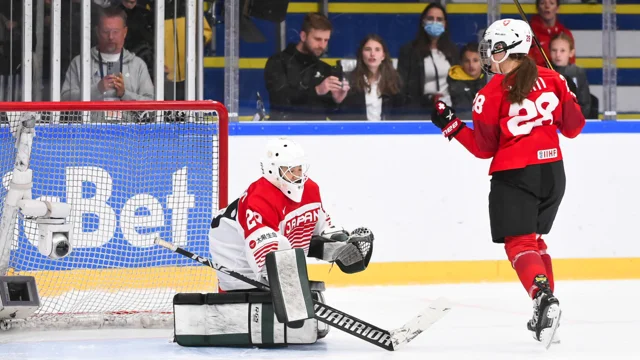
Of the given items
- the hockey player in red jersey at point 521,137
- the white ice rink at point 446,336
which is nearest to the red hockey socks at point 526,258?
the hockey player in red jersey at point 521,137

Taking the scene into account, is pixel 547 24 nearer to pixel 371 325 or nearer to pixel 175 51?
pixel 175 51

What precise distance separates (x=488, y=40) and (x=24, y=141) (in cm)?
166

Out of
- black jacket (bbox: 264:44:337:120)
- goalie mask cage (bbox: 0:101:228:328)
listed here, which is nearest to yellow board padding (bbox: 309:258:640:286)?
black jacket (bbox: 264:44:337:120)

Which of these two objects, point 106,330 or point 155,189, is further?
point 155,189

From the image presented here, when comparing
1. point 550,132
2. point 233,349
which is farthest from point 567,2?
point 233,349

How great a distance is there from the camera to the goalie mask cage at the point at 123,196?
4.26 metres

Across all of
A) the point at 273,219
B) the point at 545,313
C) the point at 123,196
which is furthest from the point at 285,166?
the point at 123,196

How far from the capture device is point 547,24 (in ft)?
18.3

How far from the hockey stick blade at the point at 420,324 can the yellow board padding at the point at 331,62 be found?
74.1 inches

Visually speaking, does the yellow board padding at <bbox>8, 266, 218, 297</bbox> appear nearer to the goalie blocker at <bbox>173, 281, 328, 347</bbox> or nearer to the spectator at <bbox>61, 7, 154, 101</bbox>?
the goalie blocker at <bbox>173, 281, 328, 347</bbox>

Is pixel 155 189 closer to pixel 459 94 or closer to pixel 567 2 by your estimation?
pixel 459 94

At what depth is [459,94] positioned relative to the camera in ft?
17.7

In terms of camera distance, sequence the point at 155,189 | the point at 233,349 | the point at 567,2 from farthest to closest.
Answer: the point at 567,2 → the point at 155,189 → the point at 233,349

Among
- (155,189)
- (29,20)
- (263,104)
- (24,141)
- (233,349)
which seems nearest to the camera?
(233,349)
